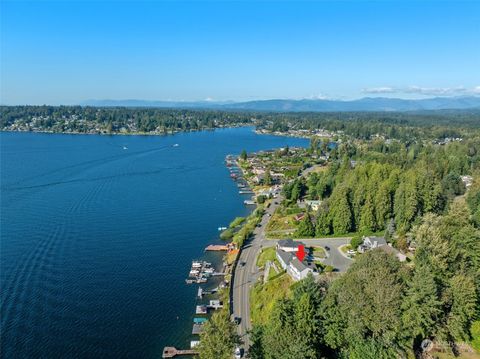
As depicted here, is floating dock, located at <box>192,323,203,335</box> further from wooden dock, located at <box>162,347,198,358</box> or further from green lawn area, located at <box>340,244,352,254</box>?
green lawn area, located at <box>340,244,352,254</box>

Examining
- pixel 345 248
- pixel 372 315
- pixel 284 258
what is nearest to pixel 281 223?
pixel 345 248

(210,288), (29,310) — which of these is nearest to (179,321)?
(210,288)

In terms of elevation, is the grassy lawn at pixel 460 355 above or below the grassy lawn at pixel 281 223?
below

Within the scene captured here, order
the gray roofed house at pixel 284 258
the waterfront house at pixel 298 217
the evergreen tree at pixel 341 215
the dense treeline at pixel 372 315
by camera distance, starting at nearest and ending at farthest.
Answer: the dense treeline at pixel 372 315 < the gray roofed house at pixel 284 258 < the evergreen tree at pixel 341 215 < the waterfront house at pixel 298 217

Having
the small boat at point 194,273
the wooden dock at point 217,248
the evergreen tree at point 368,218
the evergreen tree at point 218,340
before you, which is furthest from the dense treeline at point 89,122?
the evergreen tree at point 218,340

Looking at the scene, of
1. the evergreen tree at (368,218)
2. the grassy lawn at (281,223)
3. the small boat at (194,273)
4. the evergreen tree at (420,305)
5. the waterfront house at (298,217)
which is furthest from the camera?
the waterfront house at (298,217)

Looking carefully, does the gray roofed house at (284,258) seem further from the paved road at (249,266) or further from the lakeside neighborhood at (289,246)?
the paved road at (249,266)

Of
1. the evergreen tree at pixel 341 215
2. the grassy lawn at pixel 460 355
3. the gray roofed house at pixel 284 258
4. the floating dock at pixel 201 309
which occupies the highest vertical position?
the evergreen tree at pixel 341 215

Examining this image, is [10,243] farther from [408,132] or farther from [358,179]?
[408,132]
